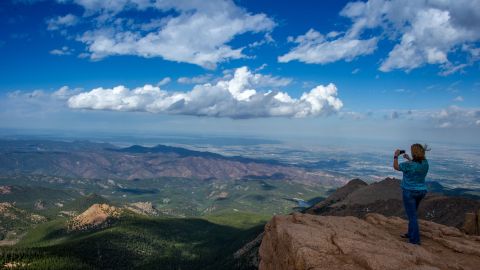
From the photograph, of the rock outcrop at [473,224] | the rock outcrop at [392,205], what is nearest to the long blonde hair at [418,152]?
the rock outcrop at [473,224]

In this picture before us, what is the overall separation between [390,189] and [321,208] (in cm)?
3565

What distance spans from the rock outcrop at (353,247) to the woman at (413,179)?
1.68m

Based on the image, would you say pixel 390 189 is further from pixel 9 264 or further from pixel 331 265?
pixel 9 264

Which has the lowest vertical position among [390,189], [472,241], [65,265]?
[65,265]

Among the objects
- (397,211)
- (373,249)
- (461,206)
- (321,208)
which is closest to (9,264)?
(321,208)

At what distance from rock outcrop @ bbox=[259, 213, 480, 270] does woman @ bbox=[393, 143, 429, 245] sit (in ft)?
5.50

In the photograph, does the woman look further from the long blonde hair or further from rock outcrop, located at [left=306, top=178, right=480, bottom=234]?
rock outcrop, located at [left=306, top=178, right=480, bottom=234]

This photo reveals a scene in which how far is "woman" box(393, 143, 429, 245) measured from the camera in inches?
957

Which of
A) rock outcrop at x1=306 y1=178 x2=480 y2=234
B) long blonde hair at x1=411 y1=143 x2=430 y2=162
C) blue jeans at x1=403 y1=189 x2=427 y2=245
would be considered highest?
long blonde hair at x1=411 y1=143 x2=430 y2=162

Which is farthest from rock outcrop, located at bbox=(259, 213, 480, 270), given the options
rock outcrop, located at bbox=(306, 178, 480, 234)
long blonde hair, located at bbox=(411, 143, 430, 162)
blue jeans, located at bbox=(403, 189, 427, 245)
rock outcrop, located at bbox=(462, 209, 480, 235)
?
rock outcrop, located at bbox=(306, 178, 480, 234)

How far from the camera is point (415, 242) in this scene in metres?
25.6

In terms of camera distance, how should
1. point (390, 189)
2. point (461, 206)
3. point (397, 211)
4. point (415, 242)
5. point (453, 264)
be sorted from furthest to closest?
point (390, 189)
point (397, 211)
point (461, 206)
point (415, 242)
point (453, 264)

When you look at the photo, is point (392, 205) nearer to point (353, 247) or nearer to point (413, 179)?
point (413, 179)

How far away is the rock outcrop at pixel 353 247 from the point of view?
21000mm
